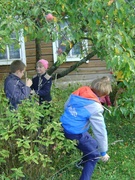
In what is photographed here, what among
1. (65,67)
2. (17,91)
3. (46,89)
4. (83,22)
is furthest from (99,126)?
(65,67)

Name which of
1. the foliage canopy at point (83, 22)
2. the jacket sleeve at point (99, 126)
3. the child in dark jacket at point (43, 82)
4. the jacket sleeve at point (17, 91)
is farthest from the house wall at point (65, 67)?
the jacket sleeve at point (99, 126)

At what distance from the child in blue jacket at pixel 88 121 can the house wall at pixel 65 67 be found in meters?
6.53

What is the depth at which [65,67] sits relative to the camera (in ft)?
34.1

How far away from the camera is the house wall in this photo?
10164 millimetres

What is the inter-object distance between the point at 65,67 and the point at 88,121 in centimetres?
710

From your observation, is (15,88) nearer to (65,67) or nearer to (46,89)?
(46,89)

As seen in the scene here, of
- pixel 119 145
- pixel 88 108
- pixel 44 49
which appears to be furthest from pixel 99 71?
pixel 88 108

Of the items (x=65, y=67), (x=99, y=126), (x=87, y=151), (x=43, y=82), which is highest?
(x=65, y=67)

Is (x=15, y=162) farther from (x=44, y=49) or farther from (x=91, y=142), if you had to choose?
(x=44, y=49)

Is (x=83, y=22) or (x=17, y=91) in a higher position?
(x=83, y=22)

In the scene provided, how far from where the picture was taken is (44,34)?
11.4 ft

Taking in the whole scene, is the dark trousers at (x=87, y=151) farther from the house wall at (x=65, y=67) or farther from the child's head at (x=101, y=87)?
the house wall at (x=65, y=67)

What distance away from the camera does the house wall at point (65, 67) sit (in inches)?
400

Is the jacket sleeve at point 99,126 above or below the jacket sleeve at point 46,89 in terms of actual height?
below
